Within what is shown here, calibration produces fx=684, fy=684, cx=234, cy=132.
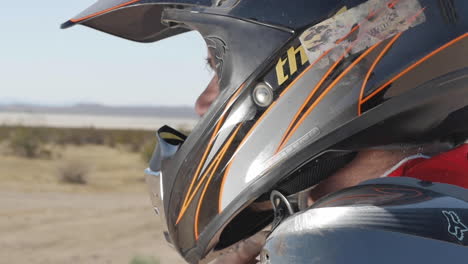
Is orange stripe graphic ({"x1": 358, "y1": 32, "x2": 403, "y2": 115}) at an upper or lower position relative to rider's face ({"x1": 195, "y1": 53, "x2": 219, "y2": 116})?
upper

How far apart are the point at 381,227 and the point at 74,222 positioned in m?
9.19

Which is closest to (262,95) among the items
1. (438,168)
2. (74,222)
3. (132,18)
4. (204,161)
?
(204,161)

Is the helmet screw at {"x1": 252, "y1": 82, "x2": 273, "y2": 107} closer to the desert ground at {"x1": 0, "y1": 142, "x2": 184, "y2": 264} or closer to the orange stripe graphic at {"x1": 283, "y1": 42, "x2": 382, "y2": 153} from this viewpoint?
the orange stripe graphic at {"x1": 283, "y1": 42, "x2": 382, "y2": 153}

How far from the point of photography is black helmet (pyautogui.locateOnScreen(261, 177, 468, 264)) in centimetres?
121

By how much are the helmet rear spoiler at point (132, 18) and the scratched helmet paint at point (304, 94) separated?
0.06 ft

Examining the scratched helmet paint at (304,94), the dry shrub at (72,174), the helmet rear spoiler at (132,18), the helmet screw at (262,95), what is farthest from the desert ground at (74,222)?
the helmet screw at (262,95)

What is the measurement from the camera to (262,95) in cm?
167

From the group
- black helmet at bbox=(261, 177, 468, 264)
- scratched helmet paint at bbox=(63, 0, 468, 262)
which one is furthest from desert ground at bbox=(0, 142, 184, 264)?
black helmet at bbox=(261, 177, 468, 264)

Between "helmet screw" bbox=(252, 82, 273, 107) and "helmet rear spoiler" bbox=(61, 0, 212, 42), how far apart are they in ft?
0.93

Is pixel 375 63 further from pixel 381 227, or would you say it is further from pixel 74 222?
pixel 74 222

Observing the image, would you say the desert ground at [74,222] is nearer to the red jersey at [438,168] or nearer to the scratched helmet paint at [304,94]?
the scratched helmet paint at [304,94]

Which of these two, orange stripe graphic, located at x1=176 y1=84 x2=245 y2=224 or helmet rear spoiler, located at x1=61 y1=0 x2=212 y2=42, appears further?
helmet rear spoiler, located at x1=61 y1=0 x2=212 y2=42

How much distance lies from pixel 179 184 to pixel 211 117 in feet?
0.68

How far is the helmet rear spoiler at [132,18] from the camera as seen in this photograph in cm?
184
